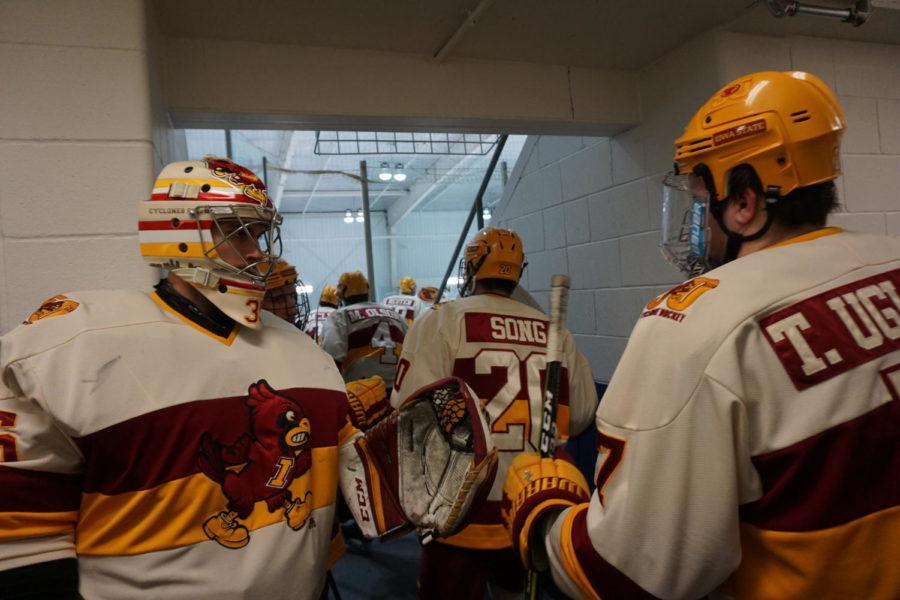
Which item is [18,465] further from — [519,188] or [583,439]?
[519,188]

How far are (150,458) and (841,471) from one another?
1172 mm

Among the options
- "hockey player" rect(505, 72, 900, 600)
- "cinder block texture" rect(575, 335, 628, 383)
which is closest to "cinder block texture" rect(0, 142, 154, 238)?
"hockey player" rect(505, 72, 900, 600)

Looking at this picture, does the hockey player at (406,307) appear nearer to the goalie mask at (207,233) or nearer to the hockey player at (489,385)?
the hockey player at (489,385)

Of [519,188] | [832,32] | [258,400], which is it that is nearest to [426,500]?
[258,400]

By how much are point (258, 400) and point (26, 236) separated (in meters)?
1.03

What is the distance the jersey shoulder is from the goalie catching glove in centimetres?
84

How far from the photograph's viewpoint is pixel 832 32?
107 inches

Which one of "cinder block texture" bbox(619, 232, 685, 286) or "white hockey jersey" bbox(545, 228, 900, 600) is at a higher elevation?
"cinder block texture" bbox(619, 232, 685, 286)

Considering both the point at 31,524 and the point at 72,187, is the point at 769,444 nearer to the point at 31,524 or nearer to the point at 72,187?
the point at 31,524

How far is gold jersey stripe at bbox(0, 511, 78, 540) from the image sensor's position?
39.3 inches

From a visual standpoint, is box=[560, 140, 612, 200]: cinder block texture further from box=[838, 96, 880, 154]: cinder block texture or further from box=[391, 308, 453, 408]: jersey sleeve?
box=[391, 308, 453, 408]: jersey sleeve

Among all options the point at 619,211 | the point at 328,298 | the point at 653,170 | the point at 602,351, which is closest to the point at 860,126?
the point at 653,170

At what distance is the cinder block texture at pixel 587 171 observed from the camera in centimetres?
A: 333

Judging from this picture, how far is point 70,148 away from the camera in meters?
1.72
